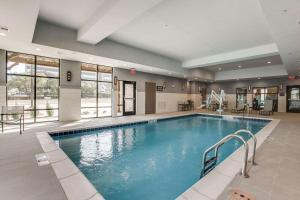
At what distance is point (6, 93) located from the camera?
223 inches

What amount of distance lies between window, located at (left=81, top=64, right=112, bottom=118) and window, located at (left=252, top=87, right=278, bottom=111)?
12495 mm

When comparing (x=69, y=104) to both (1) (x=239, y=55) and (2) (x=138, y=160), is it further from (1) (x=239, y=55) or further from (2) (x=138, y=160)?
(1) (x=239, y=55)

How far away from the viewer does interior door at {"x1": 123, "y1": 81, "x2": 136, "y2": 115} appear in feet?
29.7

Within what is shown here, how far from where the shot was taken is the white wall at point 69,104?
22.2 feet

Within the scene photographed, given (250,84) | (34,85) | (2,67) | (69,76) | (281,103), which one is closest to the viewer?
(2,67)

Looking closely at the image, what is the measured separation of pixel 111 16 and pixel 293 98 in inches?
592

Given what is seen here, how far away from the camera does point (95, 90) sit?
799 cm

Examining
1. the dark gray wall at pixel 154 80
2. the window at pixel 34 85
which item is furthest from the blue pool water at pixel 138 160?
the dark gray wall at pixel 154 80

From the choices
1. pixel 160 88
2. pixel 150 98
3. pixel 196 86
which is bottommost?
pixel 150 98

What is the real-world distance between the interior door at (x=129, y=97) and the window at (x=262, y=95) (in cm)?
1085

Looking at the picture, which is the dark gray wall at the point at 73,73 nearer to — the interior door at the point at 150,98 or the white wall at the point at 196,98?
the interior door at the point at 150,98

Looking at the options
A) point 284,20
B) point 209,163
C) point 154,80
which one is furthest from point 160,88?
point 209,163

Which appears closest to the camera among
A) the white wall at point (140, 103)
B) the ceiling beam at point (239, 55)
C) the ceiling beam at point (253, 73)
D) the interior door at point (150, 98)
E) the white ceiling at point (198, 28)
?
the white ceiling at point (198, 28)

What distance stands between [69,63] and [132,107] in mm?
4237
